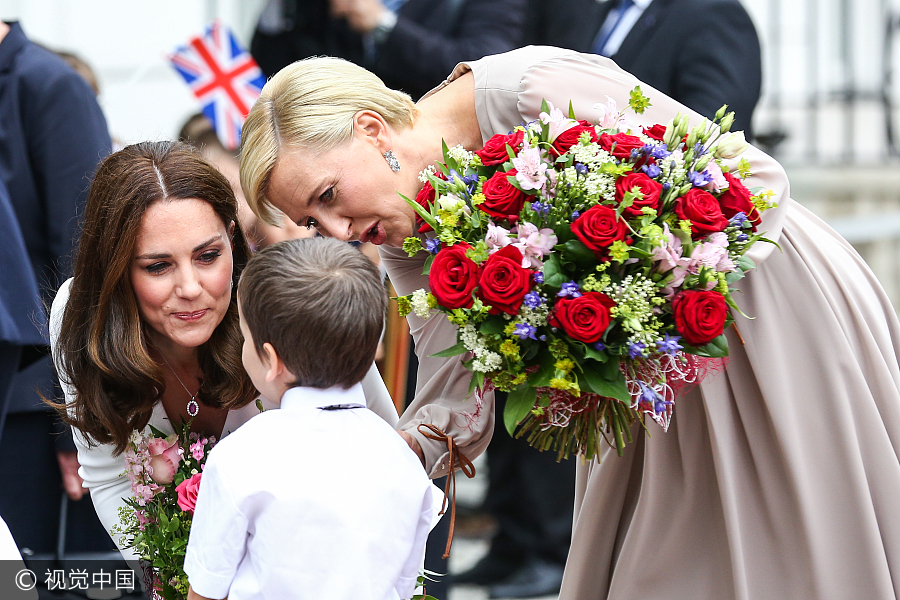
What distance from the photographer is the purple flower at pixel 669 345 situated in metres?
1.79

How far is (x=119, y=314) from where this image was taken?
7.38 ft

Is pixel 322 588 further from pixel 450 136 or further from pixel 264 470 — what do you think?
pixel 450 136

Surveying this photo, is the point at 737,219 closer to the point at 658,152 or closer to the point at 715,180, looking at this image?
the point at 715,180

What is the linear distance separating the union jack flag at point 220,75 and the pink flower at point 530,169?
12.2ft

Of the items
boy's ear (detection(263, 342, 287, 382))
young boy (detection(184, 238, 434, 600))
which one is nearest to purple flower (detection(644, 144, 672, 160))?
young boy (detection(184, 238, 434, 600))

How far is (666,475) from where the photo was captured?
94.0 inches

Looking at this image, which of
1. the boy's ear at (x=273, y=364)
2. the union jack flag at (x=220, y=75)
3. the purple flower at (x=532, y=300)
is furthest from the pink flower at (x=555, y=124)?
the union jack flag at (x=220, y=75)

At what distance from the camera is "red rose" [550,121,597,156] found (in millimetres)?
1939

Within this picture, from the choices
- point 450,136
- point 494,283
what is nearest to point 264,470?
point 494,283

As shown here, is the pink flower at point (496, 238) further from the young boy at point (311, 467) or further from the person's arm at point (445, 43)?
the person's arm at point (445, 43)

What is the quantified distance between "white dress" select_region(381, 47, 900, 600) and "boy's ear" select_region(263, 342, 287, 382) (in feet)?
2.23

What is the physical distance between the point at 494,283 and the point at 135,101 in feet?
18.3

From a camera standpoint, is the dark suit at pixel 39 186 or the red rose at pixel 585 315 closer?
the red rose at pixel 585 315

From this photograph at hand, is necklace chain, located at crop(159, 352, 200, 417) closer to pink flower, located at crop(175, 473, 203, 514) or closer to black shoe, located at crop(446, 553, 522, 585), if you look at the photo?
pink flower, located at crop(175, 473, 203, 514)
